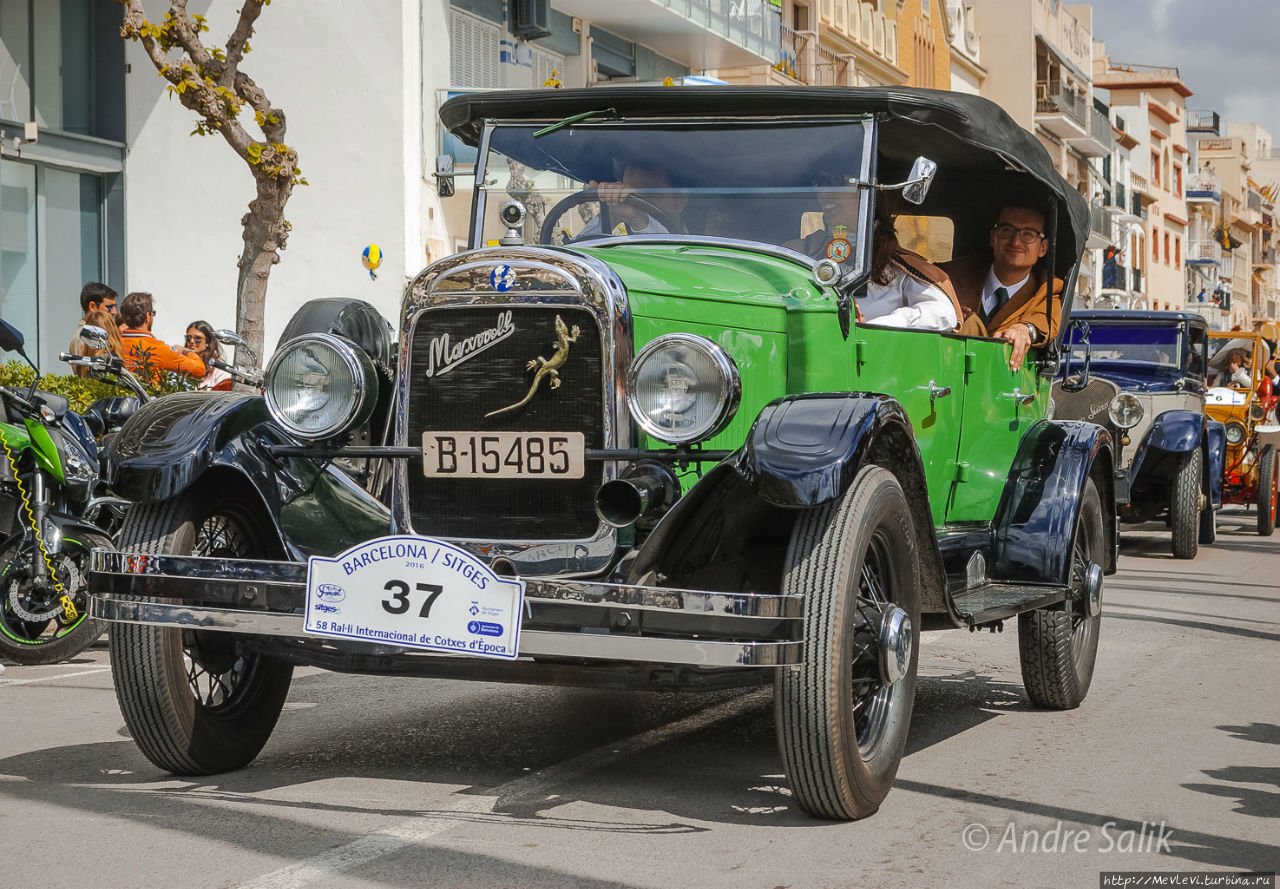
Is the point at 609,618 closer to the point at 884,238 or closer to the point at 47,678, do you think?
the point at 884,238

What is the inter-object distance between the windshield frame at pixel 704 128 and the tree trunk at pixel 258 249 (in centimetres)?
612

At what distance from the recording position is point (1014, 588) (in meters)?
5.84

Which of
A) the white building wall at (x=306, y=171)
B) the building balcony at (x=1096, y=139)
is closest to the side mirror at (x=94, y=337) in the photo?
the white building wall at (x=306, y=171)

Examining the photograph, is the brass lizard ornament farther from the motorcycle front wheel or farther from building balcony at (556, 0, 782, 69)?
building balcony at (556, 0, 782, 69)

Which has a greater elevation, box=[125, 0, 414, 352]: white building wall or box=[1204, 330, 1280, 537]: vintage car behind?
box=[125, 0, 414, 352]: white building wall

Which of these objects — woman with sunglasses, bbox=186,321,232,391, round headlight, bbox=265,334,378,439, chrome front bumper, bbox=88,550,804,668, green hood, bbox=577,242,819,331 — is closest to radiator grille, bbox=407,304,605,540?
round headlight, bbox=265,334,378,439

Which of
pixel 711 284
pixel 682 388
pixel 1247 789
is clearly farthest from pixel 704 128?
pixel 1247 789

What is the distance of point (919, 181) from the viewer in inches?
204

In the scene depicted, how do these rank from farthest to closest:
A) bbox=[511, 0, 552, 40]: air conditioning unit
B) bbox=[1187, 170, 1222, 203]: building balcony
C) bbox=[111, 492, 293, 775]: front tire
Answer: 1. bbox=[1187, 170, 1222, 203]: building balcony
2. bbox=[511, 0, 552, 40]: air conditioning unit
3. bbox=[111, 492, 293, 775]: front tire

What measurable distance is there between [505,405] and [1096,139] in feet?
180

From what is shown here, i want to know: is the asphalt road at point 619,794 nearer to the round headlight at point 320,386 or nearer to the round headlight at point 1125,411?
the round headlight at point 320,386

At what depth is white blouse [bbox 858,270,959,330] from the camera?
570cm

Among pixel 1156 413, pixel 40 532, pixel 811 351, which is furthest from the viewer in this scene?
pixel 1156 413

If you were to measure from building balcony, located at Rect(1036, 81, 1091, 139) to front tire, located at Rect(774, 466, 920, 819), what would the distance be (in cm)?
4922
